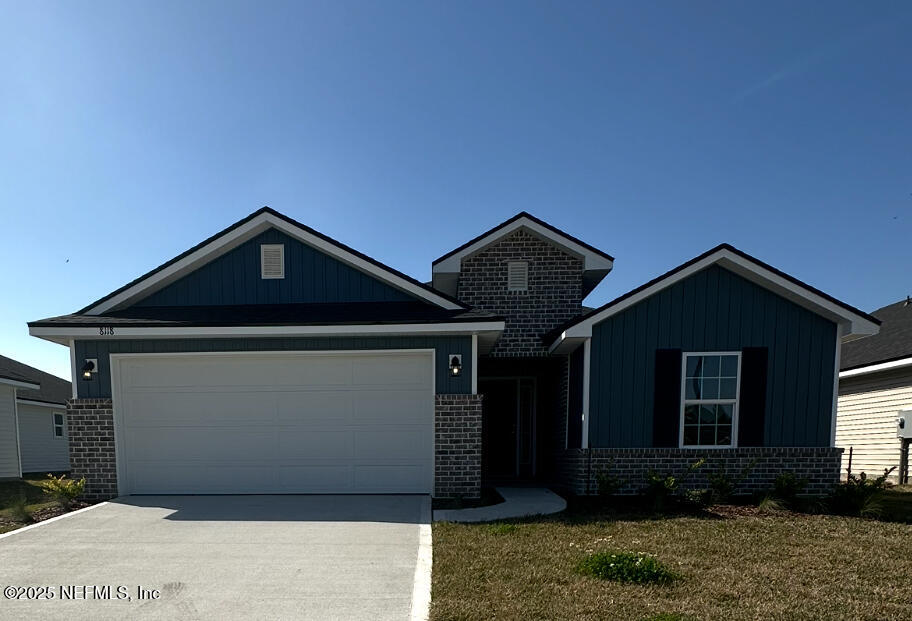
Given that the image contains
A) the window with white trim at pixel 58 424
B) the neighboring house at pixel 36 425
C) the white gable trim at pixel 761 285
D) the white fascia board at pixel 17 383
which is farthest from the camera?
the window with white trim at pixel 58 424

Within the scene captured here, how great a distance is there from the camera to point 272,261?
8531mm

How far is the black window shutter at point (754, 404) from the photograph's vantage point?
7.63 metres

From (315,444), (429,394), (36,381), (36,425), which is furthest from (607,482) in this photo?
(36,425)

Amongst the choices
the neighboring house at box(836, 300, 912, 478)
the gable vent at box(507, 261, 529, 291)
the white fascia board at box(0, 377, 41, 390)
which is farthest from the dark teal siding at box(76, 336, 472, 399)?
the neighboring house at box(836, 300, 912, 478)

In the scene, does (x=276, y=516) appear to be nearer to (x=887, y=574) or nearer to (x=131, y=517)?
(x=131, y=517)

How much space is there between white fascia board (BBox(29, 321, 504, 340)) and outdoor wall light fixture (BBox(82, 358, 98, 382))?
1.57 feet

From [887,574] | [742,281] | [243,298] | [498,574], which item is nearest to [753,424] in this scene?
[742,281]

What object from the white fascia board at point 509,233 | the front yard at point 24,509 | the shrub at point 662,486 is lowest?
the front yard at point 24,509

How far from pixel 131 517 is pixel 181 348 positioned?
2695mm

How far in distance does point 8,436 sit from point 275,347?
1287 centimetres

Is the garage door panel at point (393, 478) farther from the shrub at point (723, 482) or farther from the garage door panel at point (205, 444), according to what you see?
the shrub at point (723, 482)

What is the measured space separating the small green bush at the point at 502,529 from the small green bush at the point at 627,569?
1.29 meters

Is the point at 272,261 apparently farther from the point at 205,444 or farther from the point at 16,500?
the point at 16,500

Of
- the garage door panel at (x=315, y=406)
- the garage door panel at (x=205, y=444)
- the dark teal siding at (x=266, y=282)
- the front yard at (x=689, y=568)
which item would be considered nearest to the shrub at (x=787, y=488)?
the front yard at (x=689, y=568)
